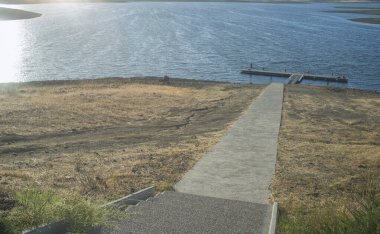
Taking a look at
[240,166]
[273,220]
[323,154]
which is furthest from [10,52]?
[273,220]

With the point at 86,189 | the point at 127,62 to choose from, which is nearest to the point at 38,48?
the point at 127,62

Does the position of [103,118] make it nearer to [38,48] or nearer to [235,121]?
[235,121]

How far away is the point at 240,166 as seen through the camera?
12.7 m

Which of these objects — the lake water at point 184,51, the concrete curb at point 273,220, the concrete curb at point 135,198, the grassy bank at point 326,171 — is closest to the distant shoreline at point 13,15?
the lake water at point 184,51

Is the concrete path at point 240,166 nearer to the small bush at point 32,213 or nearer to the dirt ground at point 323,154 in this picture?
the dirt ground at point 323,154

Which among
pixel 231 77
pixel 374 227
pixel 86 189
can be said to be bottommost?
pixel 231 77

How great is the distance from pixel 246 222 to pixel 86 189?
431 cm

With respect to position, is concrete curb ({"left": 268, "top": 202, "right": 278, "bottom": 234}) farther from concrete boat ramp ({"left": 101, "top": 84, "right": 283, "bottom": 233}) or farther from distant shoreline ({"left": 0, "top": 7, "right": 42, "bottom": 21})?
distant shoreline ({"left": 0, "top": 7, "right": 42, "bottom": 21})

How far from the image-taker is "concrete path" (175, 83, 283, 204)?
34.6 feet

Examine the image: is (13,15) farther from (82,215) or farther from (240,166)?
(82,215)

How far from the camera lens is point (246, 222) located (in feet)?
26.6

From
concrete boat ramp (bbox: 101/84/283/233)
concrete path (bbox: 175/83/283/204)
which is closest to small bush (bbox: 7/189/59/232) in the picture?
concrete boat ramp (bbox: 101/84/283/233)

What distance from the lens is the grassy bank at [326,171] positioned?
7696 millimetres

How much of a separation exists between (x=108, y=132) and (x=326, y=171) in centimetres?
1037
